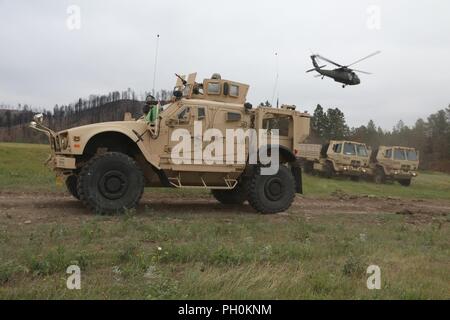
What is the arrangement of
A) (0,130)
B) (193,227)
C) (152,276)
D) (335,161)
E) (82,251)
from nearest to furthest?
(152,276), (82,251), (193,227), (335,161), (0,130)

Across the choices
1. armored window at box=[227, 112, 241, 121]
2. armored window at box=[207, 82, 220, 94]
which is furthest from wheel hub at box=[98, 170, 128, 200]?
armored window at box=[207, 82, 220, 94]

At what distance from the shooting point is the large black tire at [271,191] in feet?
36.8

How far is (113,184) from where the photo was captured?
9680 mm

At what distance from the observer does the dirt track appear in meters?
9.64

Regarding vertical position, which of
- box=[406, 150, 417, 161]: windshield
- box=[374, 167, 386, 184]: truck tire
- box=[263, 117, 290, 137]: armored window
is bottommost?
box=[374, 167, 386, 184]: truck tire

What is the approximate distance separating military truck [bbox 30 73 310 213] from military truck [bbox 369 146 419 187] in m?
18.1

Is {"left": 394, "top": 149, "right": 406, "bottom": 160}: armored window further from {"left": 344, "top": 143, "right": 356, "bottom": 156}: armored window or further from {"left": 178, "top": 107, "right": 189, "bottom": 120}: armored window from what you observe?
{"left": 178, "top": 107, "right": 189, "bottom": 120}: armored window

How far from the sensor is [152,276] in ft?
17.3

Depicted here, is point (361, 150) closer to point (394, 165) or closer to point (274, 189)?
point (394, 165)

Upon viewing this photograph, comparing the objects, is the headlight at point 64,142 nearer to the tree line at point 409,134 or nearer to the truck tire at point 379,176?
the truck tire at point 379,176

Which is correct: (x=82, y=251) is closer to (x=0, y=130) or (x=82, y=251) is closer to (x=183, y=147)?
(x=183, y=147)

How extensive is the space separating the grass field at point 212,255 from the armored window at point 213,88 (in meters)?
2.58

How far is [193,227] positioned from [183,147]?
8.29 ft
